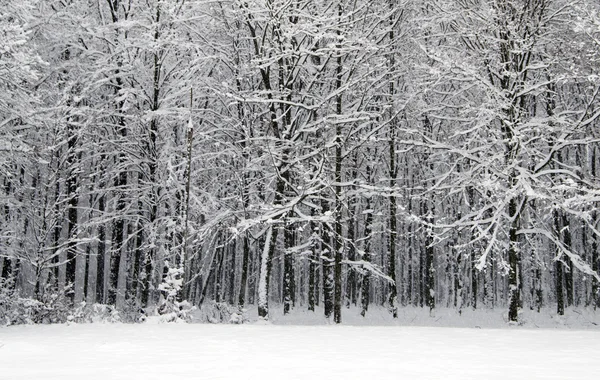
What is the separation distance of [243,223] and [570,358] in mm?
9340

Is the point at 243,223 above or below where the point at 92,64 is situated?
below

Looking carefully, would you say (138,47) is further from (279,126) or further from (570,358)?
(570,358)

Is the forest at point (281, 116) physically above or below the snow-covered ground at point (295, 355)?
above

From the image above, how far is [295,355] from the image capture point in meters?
6.18

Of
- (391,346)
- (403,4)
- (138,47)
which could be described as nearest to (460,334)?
(391,346)

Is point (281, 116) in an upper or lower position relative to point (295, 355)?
upper

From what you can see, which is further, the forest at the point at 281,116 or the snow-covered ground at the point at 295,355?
the forest at the point at 281,116

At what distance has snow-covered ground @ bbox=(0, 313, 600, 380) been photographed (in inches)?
193

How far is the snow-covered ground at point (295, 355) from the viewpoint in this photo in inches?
193

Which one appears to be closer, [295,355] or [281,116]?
[295,355]

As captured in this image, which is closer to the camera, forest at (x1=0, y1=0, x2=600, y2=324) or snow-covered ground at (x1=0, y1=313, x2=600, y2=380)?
snow-covered ground at (x1=0, y1=313, x2=600, y2=380)

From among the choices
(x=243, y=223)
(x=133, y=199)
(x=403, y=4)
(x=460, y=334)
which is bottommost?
(x=460, y=334)

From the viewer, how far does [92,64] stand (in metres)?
18.7

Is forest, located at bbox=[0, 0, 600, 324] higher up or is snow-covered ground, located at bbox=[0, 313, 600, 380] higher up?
forest, located at bbox=[0, 0, 600, 324]
